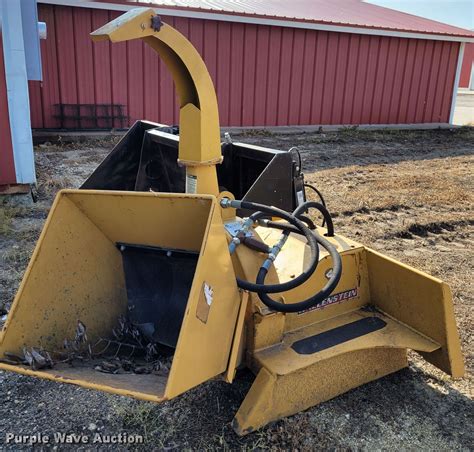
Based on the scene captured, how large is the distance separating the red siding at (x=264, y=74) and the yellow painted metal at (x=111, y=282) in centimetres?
716

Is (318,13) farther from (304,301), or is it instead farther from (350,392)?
(304,301)

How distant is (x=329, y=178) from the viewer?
675 cm

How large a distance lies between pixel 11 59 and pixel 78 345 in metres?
3.62

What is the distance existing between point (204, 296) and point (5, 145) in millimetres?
4044

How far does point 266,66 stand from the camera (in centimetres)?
1011

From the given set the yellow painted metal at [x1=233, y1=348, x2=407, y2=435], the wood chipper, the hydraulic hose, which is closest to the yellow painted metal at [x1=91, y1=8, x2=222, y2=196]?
the wood chipper

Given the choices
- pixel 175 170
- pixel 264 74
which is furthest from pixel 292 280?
pixel 264 74

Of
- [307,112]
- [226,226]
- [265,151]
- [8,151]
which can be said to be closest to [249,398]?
[226,226]

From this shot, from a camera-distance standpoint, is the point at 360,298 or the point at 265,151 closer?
A: the point at 360,298

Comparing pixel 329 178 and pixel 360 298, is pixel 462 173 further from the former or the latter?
pixel 360 298

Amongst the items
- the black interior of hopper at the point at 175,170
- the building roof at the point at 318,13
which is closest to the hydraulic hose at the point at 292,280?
the black interior of hopper at the point at 175,170

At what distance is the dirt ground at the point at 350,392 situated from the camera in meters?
2.10

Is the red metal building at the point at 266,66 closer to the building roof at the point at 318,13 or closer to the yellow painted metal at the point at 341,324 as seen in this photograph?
the building roof at the point at 318,13

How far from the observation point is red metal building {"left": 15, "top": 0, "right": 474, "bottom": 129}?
28.0 ft
